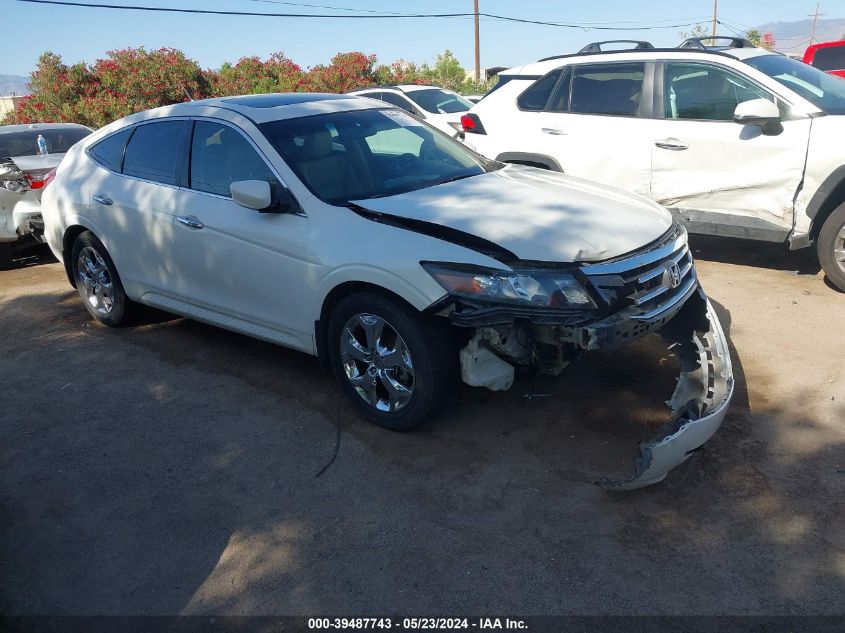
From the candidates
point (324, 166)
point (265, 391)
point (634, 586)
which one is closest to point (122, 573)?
point (265, 391)

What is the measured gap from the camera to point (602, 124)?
23.2ft

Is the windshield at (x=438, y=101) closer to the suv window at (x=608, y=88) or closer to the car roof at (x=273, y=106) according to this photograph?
the suv window at (x=608, y=88)

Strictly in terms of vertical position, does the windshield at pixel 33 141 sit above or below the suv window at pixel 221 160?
below

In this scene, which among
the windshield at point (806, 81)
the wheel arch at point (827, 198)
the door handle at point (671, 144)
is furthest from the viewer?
the door handle at point (671, 144)

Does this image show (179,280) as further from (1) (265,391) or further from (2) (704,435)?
(2) (704,435)

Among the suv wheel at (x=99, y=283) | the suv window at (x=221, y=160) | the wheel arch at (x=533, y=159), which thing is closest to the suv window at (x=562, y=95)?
the wheel arch at (x=533, y=159)

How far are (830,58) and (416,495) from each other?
14.0m

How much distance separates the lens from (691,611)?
9.50 feet

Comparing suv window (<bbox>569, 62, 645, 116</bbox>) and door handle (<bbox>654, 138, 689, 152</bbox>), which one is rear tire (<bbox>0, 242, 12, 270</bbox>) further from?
door handle (<bbox>654, 138, 689, 152</bbox>)

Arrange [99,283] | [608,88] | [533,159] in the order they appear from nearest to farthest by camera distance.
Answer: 1. [99,283]
2. [608,88]
3. [533,159]

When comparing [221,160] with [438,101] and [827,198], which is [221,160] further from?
[438,101]

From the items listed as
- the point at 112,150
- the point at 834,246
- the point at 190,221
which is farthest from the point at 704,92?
the point at 112,150

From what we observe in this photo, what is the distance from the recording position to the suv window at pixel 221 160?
4.79 m

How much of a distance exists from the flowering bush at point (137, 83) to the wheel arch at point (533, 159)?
15.3 meters
